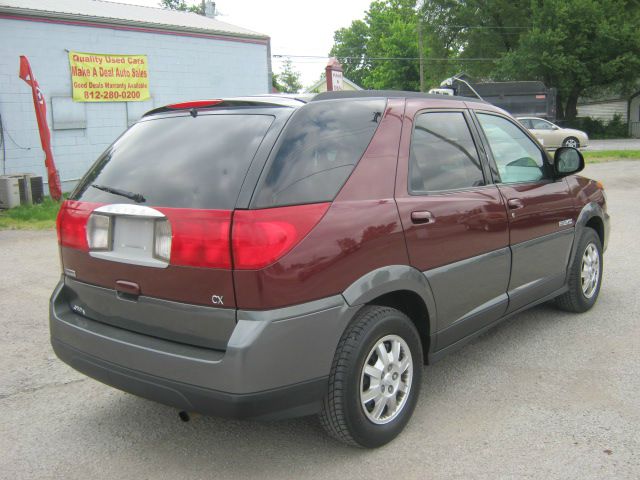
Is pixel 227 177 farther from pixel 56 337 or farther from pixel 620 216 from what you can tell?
pixel 620 216

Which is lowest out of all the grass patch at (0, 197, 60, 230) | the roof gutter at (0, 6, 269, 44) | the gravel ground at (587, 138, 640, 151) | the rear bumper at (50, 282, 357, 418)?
the grass patch at (0, 197, 60, 230)

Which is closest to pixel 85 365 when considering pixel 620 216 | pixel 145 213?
pixel 145 213

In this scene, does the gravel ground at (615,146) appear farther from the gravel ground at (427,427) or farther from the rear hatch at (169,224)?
the rear hatch at (169,224)

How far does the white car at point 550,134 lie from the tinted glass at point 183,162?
22834 mm

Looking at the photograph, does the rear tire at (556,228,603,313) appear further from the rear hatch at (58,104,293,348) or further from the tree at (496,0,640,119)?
the tree at (496,0,640,119)

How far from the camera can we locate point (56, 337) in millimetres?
3314

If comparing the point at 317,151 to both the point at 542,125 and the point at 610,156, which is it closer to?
the point at 610,156

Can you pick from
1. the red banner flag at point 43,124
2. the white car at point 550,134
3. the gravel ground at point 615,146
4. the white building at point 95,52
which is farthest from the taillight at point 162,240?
the gravel ground at point 615,146

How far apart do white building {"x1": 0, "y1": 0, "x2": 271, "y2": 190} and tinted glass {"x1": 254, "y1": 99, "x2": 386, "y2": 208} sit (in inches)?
480

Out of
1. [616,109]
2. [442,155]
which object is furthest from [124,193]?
[616,109]

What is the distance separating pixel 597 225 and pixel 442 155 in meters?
2.36

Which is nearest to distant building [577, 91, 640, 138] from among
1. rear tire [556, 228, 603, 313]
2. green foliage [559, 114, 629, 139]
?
green foliage [559, 114, 629, 139]

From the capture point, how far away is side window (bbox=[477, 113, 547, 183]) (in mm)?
4234

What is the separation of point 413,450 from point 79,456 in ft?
5.48
